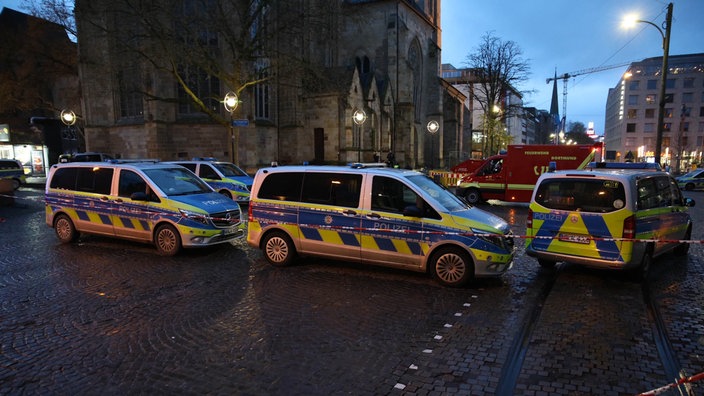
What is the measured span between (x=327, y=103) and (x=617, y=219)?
82.0 ft

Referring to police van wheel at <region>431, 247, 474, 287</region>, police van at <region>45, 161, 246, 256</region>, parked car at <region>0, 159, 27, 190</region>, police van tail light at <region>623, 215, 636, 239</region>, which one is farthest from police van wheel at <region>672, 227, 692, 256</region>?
parked car at <region>0, 159, 27, 190</region>

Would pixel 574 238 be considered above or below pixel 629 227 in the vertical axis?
below

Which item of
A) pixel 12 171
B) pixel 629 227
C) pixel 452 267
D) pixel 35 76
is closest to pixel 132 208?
pixel 452 267

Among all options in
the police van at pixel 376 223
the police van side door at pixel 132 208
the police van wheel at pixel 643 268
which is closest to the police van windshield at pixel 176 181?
the police van side door at pixel 132 208

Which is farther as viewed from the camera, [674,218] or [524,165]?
[524,165]

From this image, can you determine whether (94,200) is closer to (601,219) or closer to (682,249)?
(601,219)

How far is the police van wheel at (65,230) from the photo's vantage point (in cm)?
960

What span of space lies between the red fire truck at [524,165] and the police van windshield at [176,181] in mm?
11679

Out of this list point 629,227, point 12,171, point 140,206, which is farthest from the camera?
point 12,171

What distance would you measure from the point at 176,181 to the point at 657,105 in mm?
98024

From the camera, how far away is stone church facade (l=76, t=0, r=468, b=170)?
24.7m

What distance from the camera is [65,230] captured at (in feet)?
31.7

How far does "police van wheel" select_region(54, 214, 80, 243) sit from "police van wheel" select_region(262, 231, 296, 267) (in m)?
4.97

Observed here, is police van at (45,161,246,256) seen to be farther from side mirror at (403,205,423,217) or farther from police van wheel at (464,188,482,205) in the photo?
police van wheel at (464,188,482,205)
